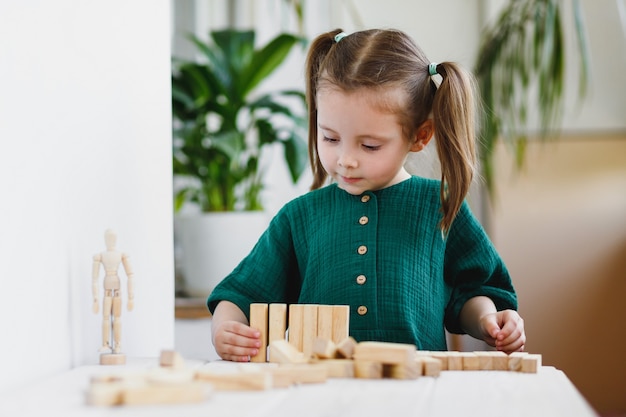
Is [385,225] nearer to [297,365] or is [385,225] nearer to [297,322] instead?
[297,322]

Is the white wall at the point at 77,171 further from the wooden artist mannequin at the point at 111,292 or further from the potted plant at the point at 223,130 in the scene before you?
the potted plant at the point at 223,130

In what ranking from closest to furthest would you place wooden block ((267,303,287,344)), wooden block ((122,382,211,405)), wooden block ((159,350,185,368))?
wooden block ((122,382,211,405)), wooden block ((159,350,185,368)), wooden block ((267,303,287,344))

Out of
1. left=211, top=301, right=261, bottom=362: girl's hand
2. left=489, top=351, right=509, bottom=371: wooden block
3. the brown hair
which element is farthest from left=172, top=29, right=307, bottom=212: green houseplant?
left=489, top=351, right=509, bottom=371: wooden block

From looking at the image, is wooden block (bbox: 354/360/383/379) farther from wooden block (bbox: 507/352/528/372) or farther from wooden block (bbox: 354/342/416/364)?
wooden block (bbox: 507/352/528/372)

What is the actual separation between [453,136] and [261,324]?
404 millimetres

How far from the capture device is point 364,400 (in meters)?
0.88

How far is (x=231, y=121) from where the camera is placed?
2.93 metres

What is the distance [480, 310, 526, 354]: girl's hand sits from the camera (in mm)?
1271

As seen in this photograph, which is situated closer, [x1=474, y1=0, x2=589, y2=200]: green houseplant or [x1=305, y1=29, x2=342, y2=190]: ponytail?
[x1=305, y1=29, x2=342, y2=190]: ponytail

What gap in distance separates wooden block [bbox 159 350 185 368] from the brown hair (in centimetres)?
49

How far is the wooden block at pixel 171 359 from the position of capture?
3.23 feet

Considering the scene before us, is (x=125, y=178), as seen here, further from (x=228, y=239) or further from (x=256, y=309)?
(x=228, y=239)

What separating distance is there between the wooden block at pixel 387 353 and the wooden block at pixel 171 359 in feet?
0.64

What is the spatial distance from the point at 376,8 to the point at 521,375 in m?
2.65
